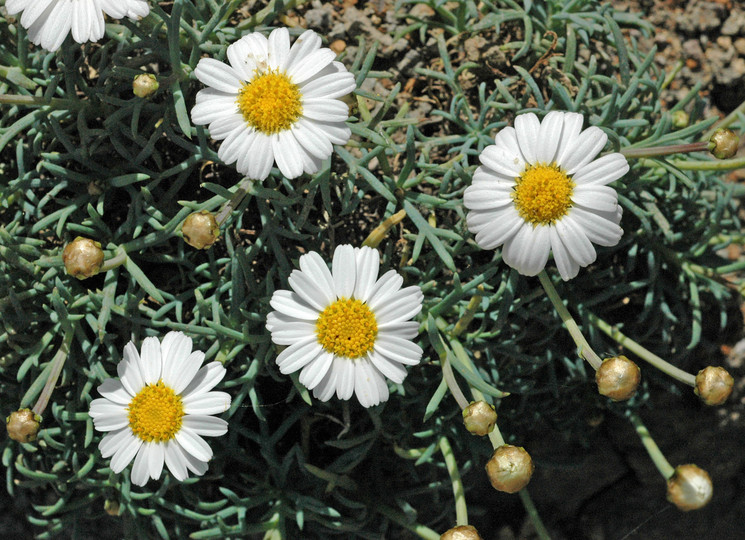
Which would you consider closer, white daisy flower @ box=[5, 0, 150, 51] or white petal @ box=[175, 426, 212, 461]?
white daisy flower @ box=[5, 0, 150, 51]

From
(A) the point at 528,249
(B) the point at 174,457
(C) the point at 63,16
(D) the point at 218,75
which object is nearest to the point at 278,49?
(D) the point at 218,75

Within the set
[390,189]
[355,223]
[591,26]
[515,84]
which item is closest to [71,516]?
[355,223]

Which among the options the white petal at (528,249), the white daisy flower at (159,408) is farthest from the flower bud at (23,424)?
the white petal at (528,249)

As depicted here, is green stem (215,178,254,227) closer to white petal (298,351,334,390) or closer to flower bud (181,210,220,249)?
flower bud (181,210,220,249)

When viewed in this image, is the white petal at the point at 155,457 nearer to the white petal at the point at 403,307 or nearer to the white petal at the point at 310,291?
the white petal at the point at 310,291

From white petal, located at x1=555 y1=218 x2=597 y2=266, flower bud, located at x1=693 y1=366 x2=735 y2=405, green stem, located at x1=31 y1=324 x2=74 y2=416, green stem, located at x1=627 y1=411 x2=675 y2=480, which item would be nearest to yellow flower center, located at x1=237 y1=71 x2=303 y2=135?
white petal, located at x1=555 y1=218 x2=597 y2=266
